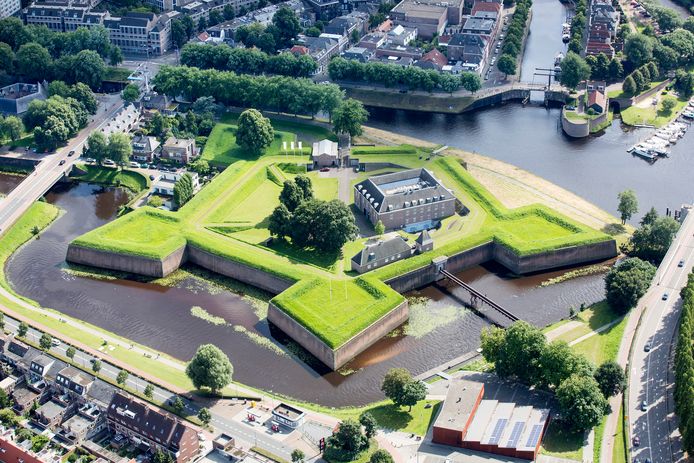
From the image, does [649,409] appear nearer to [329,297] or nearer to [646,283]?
[646,283]

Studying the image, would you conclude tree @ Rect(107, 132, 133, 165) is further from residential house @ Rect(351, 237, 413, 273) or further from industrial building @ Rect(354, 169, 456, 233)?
residential house @ Rect(351, 237, 413, 273)

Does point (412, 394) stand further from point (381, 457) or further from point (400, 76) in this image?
point (400, 76)

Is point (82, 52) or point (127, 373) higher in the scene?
point (82, 52)

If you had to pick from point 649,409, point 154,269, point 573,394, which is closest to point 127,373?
point 154,269

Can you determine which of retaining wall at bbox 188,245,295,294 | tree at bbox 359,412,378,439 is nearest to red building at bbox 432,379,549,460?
tree at bbox 359,412,378,439

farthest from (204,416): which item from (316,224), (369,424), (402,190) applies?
(402,190)

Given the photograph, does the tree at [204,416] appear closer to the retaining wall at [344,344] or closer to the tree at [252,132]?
the retaining wall at [344,344]
